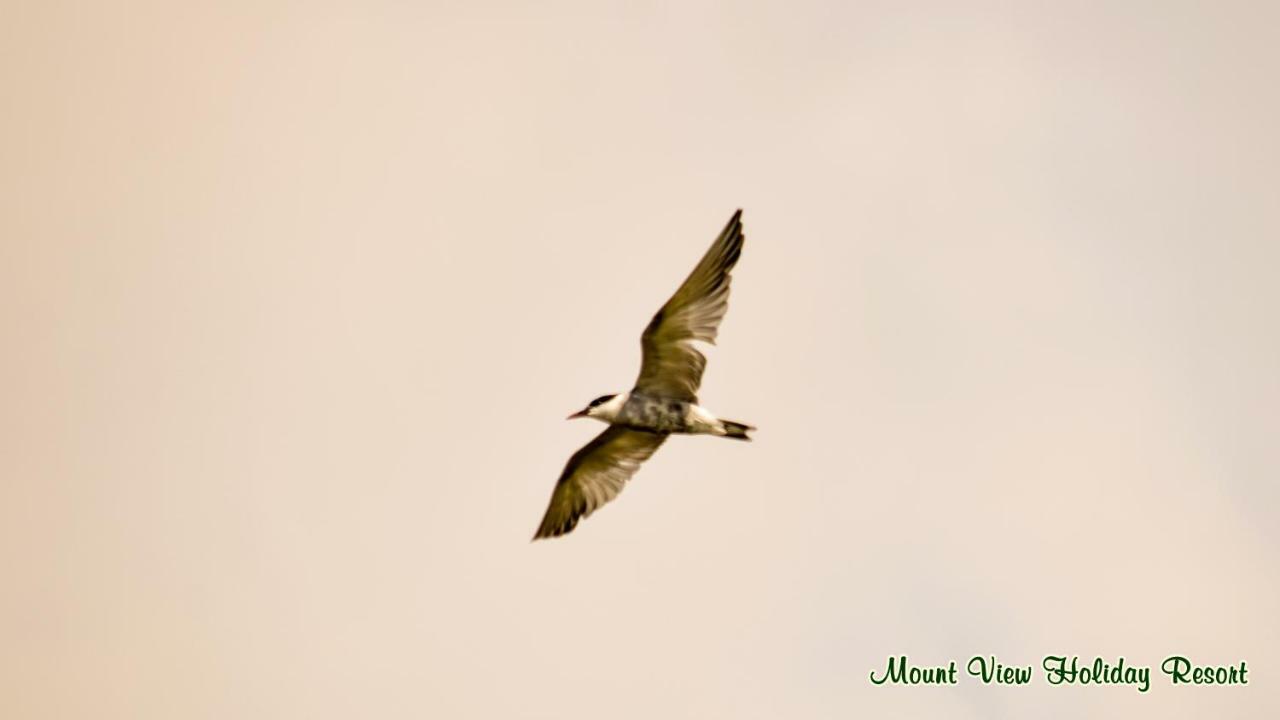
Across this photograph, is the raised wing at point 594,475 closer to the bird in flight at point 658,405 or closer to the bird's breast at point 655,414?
the bird in flight at point 658,405

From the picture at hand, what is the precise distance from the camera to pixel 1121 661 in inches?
1155

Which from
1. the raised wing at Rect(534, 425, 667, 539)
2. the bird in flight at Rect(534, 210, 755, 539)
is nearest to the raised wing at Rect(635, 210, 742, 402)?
the bird in flight at Rect(534, 210, 755, 539)

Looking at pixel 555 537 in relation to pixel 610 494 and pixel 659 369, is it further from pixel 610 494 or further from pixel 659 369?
pixel 659 369

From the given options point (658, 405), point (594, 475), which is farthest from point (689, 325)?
point (594, 475)

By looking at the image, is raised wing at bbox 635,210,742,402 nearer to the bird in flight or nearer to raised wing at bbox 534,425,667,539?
the bird in flight

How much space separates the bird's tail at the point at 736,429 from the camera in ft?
→ 76.0

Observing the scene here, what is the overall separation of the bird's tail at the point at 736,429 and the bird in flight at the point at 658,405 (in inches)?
0.7

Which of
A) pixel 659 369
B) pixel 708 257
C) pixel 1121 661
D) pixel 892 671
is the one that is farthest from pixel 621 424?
pixel 1121 661

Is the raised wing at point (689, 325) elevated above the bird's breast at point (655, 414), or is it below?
above

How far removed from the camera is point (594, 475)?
25141mm

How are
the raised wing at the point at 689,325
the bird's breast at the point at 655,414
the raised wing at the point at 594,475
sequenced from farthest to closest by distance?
the raised wing at the point at 594,475, the bird's breast at the point at 655,414, the raised wing at the point at 689,325

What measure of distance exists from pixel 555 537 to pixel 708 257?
6428 millimetres

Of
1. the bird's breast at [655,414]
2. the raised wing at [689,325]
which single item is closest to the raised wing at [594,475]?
the bird's breast at [655,414]

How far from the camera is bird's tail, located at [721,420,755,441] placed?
23.2m
